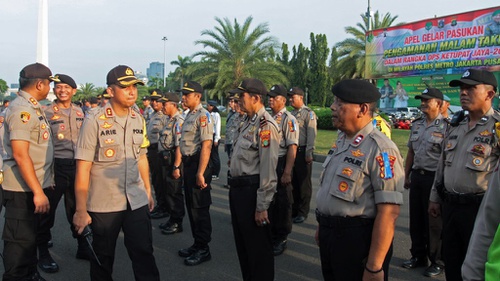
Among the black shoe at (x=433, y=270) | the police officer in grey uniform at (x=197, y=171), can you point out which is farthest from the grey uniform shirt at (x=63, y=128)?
the black shoe at (x=433, y=270)

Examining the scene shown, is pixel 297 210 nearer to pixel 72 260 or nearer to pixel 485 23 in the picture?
pixel 72 260

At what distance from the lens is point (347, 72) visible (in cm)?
2705

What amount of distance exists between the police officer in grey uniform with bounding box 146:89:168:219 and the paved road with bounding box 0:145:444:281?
0.54 meters

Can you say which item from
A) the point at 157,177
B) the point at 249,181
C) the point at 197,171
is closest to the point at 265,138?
the point at 249,181

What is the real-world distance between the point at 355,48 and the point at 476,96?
2389cm

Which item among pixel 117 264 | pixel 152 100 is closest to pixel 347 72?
pixel 152 100

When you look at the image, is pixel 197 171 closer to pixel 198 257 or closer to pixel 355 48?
pixel 198 257

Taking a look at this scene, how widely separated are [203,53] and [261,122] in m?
23.9

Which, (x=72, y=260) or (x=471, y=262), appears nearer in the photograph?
(x=471, y=262)

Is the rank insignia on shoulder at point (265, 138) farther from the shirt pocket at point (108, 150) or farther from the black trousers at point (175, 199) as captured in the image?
the black trousers at point (175, 199)

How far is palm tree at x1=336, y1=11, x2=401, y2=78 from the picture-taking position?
1008 inches

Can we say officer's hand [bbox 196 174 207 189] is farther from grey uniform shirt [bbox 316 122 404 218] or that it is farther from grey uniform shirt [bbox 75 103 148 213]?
grey uniform shirt [bbox 316 122 404 218]

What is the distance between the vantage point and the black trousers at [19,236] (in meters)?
3.28

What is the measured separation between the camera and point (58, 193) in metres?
4.18
